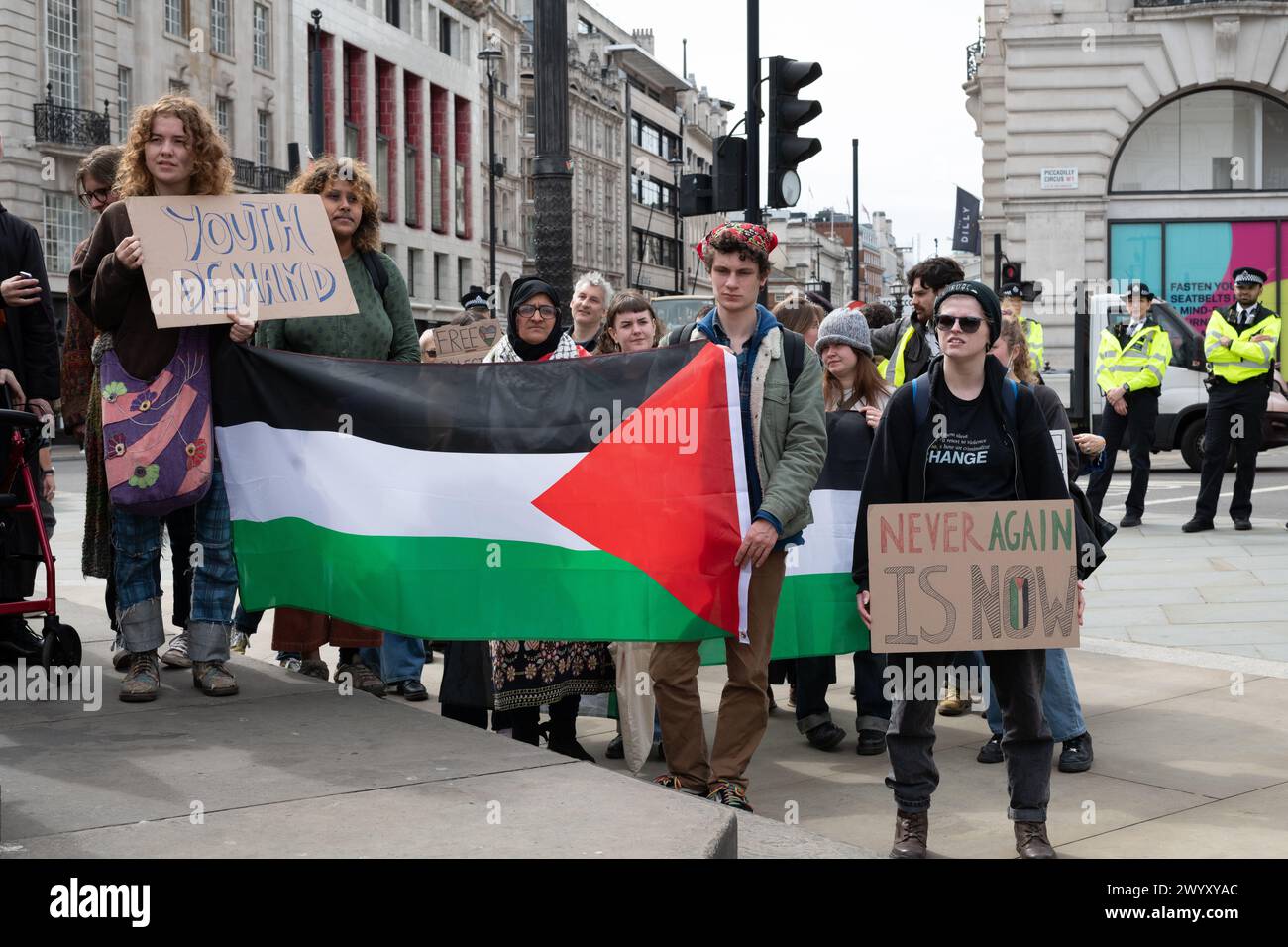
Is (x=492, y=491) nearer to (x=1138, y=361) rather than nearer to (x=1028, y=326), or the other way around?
(x=1138, y=361)

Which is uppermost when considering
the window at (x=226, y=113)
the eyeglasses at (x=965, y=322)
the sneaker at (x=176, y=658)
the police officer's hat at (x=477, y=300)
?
the window at (x=226, y=113)

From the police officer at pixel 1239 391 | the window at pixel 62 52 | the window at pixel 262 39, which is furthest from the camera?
the window at pixel 262 39

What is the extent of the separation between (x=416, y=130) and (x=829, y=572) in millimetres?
61161

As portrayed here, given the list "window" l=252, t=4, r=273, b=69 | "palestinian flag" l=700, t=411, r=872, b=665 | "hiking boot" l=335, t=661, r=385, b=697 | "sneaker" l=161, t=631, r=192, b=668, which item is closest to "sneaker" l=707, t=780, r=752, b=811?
"palestinian flag" l=700, t=411, r=872, b=665

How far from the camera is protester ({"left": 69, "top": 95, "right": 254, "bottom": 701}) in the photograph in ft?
A: 17.3

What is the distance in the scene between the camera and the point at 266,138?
51156mm

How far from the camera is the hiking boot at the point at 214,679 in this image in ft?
18.0

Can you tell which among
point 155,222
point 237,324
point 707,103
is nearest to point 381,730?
point 237,324

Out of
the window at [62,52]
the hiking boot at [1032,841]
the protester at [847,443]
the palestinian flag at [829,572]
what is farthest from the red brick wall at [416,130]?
the hiking boot at [1032,841]

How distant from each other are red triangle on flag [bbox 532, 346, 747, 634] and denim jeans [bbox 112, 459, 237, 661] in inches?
56.2

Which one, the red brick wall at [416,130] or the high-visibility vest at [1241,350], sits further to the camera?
the red brick wall at [416,130]

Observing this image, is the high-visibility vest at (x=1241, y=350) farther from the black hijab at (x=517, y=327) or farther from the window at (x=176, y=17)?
the window at (x=176, y=17)

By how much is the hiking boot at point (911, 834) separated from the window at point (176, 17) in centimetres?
4382

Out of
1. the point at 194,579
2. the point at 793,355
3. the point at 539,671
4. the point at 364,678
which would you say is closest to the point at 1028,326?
the point at 364,678
